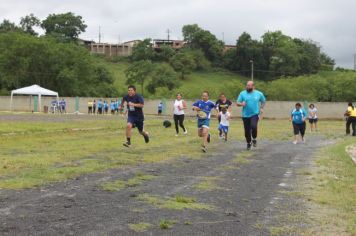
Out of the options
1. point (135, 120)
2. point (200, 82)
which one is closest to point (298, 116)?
point (135, 120)

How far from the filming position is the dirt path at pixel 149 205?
243 inches

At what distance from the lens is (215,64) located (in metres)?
140

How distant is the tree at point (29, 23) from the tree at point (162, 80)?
5363 cm

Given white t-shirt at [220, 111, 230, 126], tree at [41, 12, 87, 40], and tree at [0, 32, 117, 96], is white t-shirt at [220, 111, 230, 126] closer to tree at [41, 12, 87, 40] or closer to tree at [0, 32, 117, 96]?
tree at [0, 32, 117, 96]

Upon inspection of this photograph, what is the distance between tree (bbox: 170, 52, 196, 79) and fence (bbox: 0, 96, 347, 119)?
55091 millimetres

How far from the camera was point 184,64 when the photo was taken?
411ft

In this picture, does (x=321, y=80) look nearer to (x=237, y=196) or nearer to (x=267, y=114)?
(x=267, y=114)

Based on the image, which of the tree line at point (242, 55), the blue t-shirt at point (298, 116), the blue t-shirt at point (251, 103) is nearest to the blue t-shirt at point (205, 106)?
the blue t-shirt at point (251, 103)

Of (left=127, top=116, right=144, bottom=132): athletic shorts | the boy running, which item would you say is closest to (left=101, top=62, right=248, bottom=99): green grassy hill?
the boy running

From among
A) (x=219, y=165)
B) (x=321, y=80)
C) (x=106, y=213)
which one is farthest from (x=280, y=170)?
(x=321, y=80)

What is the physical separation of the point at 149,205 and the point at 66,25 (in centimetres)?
13963

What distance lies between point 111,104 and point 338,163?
48.5m

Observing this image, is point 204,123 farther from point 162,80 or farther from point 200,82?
point 200,82

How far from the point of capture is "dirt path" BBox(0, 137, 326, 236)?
6184 millimetres
